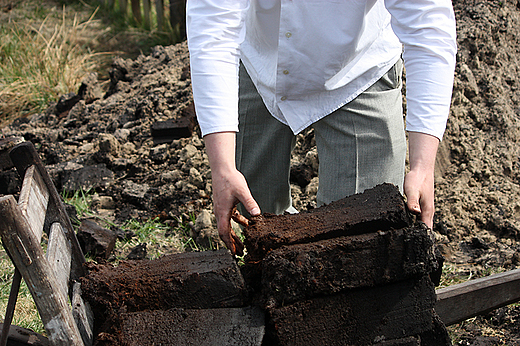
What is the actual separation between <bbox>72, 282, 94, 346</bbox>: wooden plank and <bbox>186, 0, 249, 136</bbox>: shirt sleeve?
805 millimetres

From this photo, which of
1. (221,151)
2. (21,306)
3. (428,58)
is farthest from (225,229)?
(21,306)

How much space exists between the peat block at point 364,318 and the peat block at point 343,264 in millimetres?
43

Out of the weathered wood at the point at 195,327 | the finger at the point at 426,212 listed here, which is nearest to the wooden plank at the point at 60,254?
the weathered wood at the point at 195,327

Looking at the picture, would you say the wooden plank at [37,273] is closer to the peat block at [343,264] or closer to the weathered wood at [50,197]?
the weathered wood at [50,197]

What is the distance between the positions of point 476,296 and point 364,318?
1.05 m

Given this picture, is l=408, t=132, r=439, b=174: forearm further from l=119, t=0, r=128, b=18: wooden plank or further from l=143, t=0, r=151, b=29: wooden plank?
l=119, t=0, r=128, b=18: wooden plank

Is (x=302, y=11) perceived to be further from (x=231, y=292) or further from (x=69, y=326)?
(x=69, y=326)

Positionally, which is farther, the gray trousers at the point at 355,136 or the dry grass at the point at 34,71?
the dry grass at the point at 34,71

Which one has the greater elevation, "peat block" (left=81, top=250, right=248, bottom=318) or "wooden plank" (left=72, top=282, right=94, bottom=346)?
"peat block" (left=81, top=250, right=248, bottom=318)

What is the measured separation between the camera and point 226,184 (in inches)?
65.7

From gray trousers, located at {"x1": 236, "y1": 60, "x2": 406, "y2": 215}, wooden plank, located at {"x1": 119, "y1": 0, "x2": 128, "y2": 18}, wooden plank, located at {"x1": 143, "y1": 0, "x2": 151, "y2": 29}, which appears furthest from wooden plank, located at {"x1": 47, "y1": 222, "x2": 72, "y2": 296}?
wooden plank, located at {"x1": 119, "y1": 0, "x2": 128, "y2": 18}

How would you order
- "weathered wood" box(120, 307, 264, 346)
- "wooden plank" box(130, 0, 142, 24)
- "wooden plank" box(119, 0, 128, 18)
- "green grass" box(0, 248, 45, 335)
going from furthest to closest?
"wooden plank" box(119, 0, 128, 18) < "wooden plank" box(130, 0, 142, 24) < "green grass" box(0, 248, 45, 335) < "weathered wood" box(120, 307, 264, 346)

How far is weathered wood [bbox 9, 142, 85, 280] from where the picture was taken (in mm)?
1789

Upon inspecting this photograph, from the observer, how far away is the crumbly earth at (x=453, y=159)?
304cm
